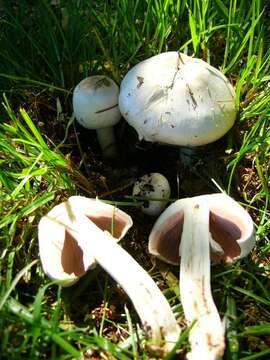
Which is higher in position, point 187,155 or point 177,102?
point 177,102

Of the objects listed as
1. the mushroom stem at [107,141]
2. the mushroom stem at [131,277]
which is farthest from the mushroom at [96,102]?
the mushroom stem at [131,277]

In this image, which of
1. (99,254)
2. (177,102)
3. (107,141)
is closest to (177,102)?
(177,102)

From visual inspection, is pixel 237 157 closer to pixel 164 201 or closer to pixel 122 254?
pixel 164 201

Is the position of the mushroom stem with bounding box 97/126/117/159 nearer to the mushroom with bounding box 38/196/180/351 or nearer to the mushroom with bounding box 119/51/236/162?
the mushroom with bounding box 119/51/236/162

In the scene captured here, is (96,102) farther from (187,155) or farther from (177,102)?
(187,155)

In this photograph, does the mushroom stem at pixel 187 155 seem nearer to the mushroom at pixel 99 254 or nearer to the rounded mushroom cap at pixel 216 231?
the rounded mushroom cap at pixel 216 231

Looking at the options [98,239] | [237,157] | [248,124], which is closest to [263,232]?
[237,157]

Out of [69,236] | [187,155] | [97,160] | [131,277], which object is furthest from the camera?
[97,160]
